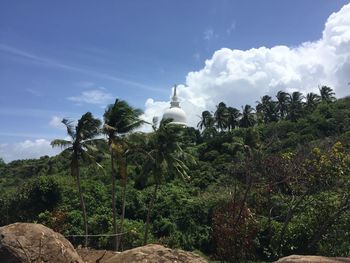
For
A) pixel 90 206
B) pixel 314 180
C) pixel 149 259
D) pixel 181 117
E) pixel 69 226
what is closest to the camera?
pixel 149 259

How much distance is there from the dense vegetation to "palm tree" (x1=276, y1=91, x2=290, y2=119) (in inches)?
959

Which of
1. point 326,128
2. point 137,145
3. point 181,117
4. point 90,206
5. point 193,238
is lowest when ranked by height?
point 193,238

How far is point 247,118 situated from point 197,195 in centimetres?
3439

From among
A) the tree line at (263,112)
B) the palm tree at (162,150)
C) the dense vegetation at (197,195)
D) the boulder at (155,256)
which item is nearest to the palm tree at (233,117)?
the tree line at (263,112)

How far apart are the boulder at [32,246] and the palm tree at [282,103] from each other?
241ft

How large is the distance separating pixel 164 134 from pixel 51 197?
43.9 ft

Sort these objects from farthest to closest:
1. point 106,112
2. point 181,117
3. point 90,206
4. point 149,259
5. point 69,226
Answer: point 181,117 < point 90,206 < point 69,226 < point 106,112 < point 149,259

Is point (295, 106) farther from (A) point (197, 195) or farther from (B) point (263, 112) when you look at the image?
(A) point (197, 195)

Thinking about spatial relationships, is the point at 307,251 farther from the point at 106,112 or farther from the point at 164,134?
the point at 106,112

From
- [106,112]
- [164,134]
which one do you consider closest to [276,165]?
[164,134]

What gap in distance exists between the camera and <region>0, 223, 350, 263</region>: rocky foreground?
28.0 feet

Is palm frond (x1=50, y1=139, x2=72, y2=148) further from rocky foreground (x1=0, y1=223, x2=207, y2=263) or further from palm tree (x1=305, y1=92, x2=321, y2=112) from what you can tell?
palm tree (x1=305, y1=92, x2=321, y2=112)

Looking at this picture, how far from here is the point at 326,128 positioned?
57.3 metres

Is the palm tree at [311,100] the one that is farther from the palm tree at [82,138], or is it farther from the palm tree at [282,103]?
the palm tree at [82,138]
